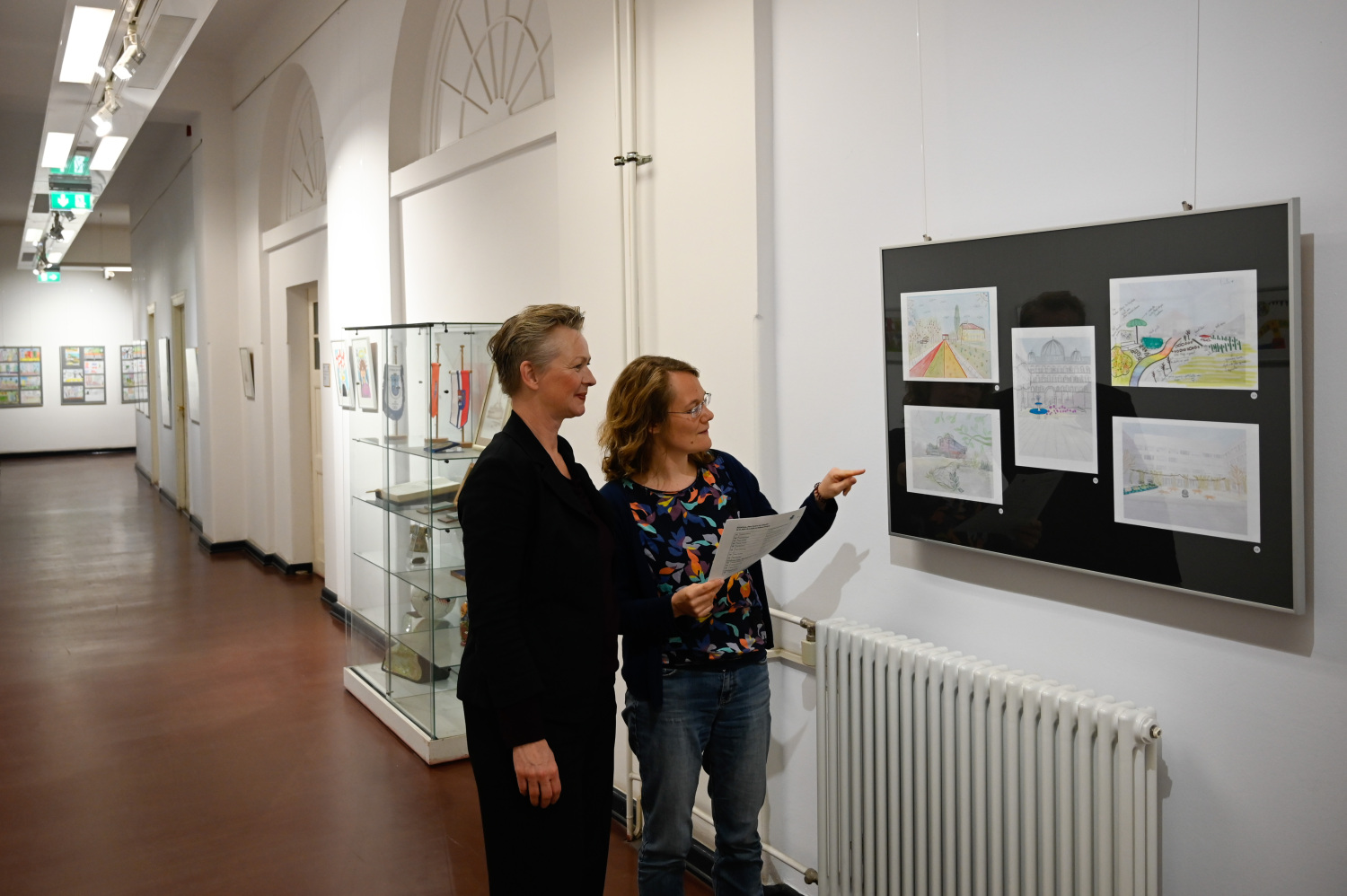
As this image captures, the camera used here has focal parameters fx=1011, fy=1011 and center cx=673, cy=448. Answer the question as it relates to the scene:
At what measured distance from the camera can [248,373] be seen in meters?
10.0

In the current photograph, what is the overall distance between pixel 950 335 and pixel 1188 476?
69cm

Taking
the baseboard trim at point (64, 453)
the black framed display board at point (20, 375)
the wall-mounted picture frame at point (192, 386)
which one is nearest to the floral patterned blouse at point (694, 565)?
the wall-mounted picture frame at point (192, 386)

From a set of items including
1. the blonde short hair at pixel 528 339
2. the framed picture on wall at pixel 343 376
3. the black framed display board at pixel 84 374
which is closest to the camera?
the blonde short hair at pixel 528 339

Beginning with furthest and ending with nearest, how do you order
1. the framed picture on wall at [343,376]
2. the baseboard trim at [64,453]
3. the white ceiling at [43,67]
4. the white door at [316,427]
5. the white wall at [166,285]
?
the baseboard trim at [64,453] → the white wall at [166,285] → the white door at [316,427] → the white ceiling at [43,67] → the framed picture on wall at [343,376]

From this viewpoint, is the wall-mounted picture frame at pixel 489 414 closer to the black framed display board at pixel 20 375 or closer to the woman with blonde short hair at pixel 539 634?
the woman with blonde short hair at pixel 539 634

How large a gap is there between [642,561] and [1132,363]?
118 centimetres

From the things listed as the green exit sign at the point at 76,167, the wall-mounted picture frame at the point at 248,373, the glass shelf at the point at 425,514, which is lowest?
the glass shelf at the point at 425,514

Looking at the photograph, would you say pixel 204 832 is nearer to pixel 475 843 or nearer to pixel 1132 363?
pixel 475 843

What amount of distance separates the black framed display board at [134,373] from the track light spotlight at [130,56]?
498 inches

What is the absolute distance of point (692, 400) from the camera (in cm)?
255

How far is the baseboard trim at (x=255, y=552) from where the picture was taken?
914 centimetres

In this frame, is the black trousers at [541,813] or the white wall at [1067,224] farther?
the black trousers at [541,813]

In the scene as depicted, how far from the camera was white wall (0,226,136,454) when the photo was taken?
20297mm

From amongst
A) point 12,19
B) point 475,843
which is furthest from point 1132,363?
point 12,19
